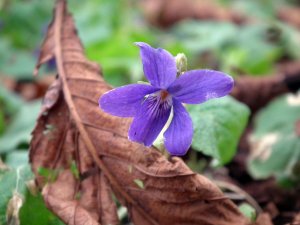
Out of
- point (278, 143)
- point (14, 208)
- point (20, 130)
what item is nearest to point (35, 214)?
point (14, 208)

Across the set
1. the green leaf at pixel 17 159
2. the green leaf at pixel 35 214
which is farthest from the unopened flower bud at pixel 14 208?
the green leaf at pixel 17 159

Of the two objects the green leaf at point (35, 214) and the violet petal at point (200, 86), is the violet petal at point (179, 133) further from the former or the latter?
the green leaf at point (35, 214)

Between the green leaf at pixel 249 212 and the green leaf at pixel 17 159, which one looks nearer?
the green leaf at pixel 249 212

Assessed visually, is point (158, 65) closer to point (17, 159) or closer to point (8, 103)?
point (17, 159)

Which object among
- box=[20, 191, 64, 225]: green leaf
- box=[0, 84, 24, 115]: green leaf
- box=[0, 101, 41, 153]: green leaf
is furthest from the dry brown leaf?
box=[0, 84, 24, 115]: green leaf

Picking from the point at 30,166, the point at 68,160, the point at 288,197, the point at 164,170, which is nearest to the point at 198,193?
the point at 164,170
